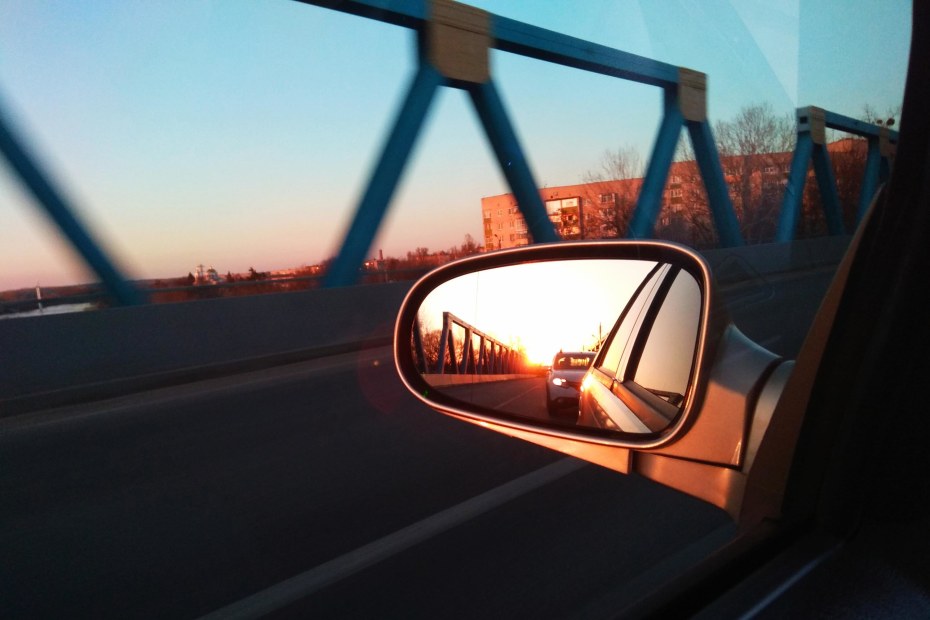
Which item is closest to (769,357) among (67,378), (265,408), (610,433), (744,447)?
(744,447)

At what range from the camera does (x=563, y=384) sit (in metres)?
2.46

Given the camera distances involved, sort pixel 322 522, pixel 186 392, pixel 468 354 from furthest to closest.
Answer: pixel 186 392, pixel 322 522, pixel 468 354

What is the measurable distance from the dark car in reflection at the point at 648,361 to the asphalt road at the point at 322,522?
86 cm

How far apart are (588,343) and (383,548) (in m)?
1.89

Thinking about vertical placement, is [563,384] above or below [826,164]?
below

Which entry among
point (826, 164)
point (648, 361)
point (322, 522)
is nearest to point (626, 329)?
point (648, 361)

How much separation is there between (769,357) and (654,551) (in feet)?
5.26

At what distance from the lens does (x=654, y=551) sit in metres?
3.40

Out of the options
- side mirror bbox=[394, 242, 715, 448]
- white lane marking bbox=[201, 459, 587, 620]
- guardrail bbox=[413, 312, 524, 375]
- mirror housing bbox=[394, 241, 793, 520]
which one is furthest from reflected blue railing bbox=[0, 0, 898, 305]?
mirror housing bbox=[394, 241, 793, 520]

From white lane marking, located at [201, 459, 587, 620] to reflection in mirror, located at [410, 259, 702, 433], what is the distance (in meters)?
1.24

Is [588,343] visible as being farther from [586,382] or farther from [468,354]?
[468,354]

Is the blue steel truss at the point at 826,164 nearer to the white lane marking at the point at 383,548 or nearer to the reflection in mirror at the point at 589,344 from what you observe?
the reflection in mirror at the point at 589,344

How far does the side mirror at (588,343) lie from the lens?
2.16 meters

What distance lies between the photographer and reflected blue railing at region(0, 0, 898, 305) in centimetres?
927
